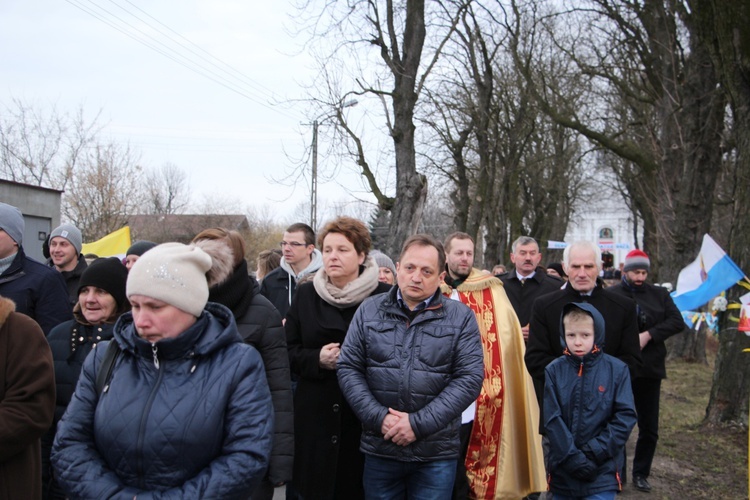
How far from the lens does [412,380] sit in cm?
366

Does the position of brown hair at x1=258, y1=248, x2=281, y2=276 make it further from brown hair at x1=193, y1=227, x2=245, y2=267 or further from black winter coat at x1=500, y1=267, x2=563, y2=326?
brown hair at x1=193, y1=227, x2=245, y2=267

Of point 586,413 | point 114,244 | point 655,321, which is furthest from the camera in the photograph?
point 114,244

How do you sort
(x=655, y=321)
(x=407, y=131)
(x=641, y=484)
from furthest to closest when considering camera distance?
(x=407, y=131) < (x=655, y=321) < (x=641, y=484)

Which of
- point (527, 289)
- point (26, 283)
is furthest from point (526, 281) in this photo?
point (26, 283)

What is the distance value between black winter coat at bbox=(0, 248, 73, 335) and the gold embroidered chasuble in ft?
8.66

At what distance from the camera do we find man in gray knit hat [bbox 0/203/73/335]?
14.3 feet

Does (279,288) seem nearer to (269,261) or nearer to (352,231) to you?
(269,261)

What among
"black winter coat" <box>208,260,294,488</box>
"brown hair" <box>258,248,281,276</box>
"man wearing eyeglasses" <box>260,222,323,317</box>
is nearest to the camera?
"black winter coat" <box>208,260,294,488</box>

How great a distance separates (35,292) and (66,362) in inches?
34.5

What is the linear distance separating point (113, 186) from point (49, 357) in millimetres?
25540

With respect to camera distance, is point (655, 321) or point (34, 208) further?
point (34, 208)

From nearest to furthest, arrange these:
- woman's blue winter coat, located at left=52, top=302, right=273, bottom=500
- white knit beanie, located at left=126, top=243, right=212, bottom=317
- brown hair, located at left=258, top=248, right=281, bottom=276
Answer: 1. woman's blue winter coat, located at left=52, top=302, right=273, bottom=500
2. white knit beanie, located at left=126, top=243, right=212, bottom=317
3. brown hair, located at left=258, top=248, right=281, bottom=276

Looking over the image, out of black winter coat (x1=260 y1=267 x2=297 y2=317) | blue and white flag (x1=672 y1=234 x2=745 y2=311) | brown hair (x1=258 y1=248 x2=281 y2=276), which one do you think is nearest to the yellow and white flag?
brown hair (x1=258 y1=248 x2=281 y2=276)

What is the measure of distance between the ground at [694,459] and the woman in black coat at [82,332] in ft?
15.4
